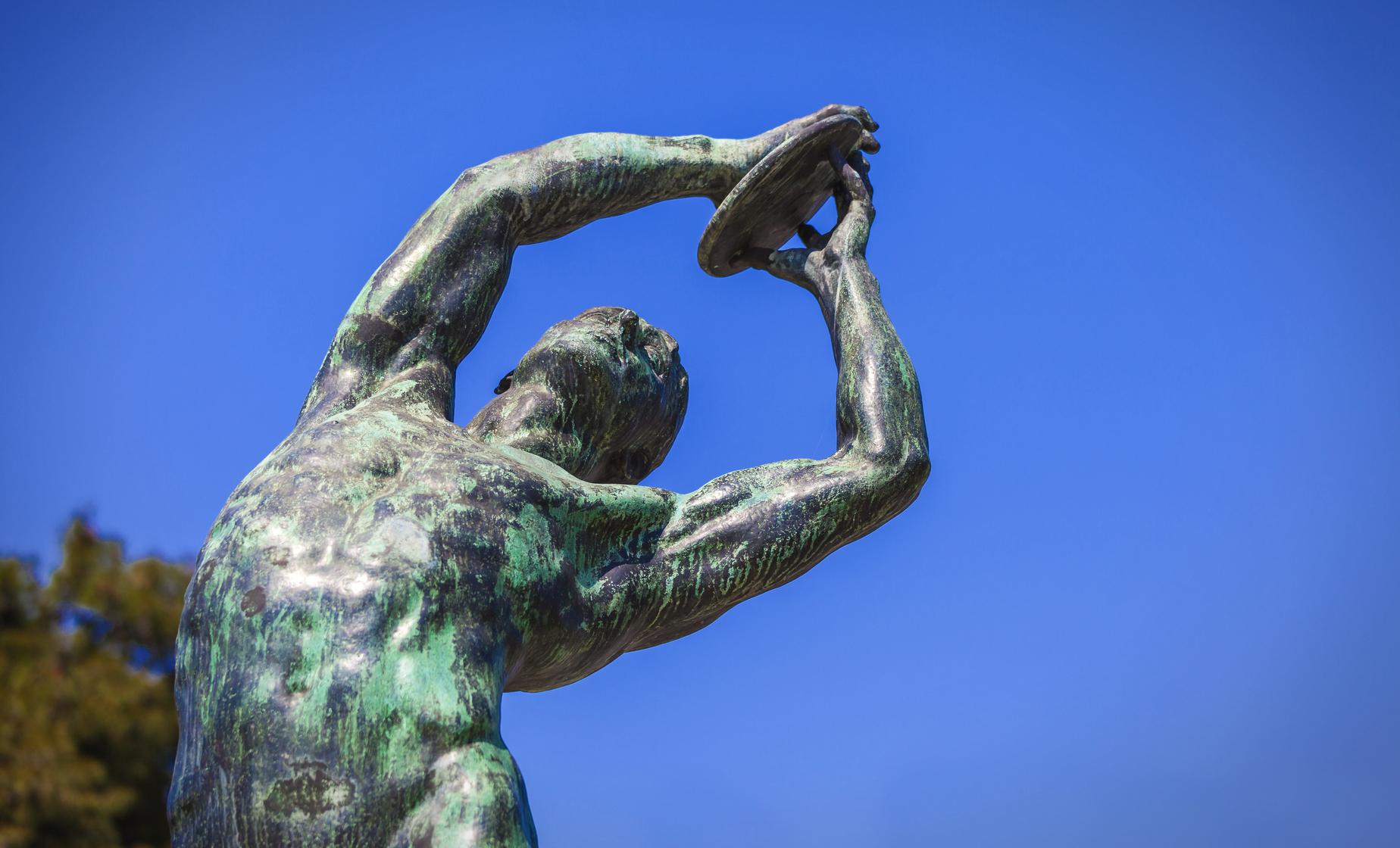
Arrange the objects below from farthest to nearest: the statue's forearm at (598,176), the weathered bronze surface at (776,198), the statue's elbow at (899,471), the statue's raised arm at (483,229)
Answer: the weathered bronze surface at (776,198)
the statue's forearm at (598,176)
the statue's elbow at (899,471)
the statue's raised arm at (483,229)

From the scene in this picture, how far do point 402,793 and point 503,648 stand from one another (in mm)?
401

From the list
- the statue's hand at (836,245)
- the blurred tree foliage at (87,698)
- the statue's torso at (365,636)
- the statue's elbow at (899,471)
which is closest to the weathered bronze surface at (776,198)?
the statue's hand at (836,245)

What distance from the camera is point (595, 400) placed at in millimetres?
3867

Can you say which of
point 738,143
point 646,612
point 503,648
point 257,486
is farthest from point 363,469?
point 738,143

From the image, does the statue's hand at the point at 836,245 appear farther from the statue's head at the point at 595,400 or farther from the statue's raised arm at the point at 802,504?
the statue's head at the point at 595,400

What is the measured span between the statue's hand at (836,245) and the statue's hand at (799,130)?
5cm

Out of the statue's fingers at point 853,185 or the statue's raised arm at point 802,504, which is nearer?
the statue's raised arm at point 802,504

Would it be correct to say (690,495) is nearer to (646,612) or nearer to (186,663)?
(646,612)

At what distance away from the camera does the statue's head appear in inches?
147

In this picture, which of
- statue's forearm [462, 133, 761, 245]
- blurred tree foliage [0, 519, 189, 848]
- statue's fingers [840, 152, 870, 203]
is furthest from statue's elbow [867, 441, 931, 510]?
blurred tree foliage [0, 519, 189, 848]

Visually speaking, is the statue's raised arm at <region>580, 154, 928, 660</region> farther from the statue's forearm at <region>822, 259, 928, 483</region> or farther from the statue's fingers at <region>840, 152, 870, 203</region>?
the statue's fingers at <region>840, 152, 870, 203</region>

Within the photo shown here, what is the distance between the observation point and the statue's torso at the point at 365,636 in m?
2.88

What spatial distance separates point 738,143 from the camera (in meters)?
4.35

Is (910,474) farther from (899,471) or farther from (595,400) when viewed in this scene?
(595,400)
